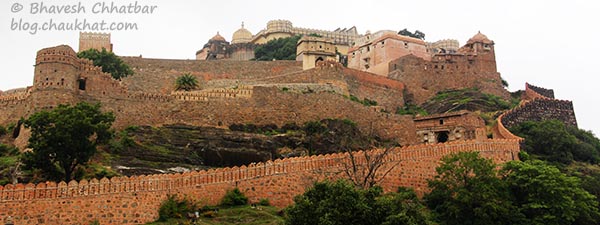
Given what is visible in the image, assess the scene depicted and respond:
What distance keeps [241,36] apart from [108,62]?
33110 mm

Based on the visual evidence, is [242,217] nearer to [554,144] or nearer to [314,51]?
[554,144]

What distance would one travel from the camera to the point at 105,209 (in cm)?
2612

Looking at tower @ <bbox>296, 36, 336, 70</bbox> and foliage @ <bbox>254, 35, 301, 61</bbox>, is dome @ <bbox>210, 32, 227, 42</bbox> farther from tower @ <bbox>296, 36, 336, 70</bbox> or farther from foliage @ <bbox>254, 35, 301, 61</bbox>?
tower @ <bbox>296, 36, 336, 70</bbox>

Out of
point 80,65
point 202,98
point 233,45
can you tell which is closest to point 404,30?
point 233,45

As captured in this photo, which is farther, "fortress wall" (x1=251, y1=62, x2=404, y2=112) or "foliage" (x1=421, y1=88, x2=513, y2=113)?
"foliage" (x1=421, y1=88, x2=513, y2=113)

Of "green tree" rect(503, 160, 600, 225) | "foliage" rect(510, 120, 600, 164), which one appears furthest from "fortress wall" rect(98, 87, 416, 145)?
"green tree" rect(503, 160, 600, 225)

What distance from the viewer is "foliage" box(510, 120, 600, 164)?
137 ft

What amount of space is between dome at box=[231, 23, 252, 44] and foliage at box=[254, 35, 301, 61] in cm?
632

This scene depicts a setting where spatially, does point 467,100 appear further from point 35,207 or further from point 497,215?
point 35,207

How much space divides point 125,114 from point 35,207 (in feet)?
46.6

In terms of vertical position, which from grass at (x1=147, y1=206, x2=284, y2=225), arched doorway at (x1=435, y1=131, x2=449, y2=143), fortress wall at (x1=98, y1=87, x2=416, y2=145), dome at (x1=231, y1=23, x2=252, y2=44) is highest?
dome at (x1=231, y1=23, x2=252, y2=44)

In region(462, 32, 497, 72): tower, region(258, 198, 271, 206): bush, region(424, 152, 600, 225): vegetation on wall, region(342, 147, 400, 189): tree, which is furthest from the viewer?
region(462, 32, 497, 72): tower

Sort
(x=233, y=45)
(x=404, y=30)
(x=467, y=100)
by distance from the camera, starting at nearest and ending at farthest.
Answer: (x=467, y=100)
(x=233, y=45)
(x=404, y=30)

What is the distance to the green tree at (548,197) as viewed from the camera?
96.2 feet
